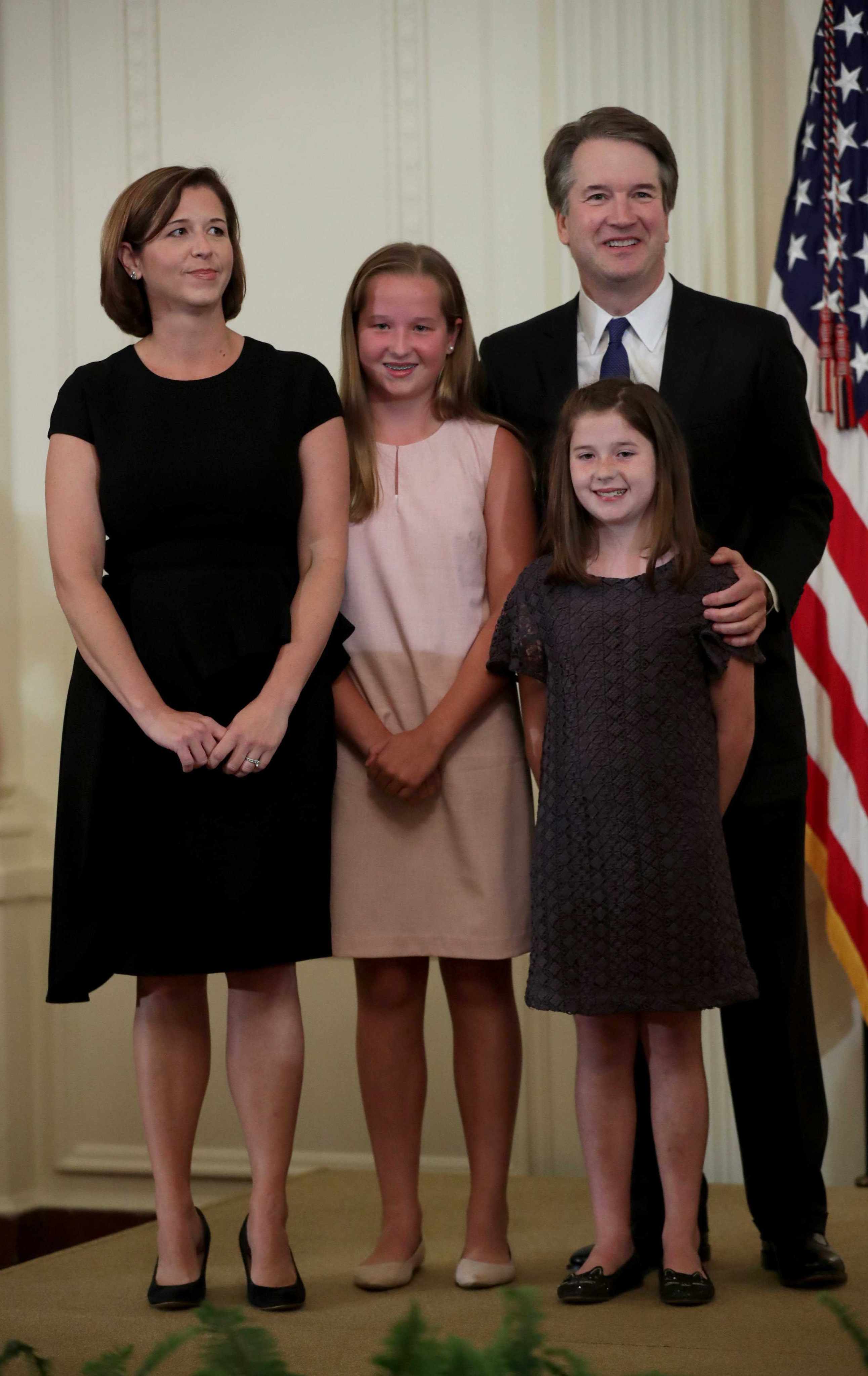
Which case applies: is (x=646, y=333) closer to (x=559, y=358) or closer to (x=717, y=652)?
(x=559, y=358)

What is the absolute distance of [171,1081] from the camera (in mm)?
2188

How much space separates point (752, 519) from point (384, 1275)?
1335 millimetres

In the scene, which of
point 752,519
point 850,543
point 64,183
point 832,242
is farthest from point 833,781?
point 64,183

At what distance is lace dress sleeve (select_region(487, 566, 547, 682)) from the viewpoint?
2199 mm

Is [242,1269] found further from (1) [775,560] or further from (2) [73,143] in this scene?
(2) [73,143]

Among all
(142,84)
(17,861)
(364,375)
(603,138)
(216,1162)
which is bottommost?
(216,1162)

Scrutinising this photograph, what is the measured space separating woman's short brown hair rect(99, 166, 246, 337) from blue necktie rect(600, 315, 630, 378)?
602 mm

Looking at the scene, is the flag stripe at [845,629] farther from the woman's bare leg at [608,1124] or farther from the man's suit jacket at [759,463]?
the woman's bare leg at [608,1124]

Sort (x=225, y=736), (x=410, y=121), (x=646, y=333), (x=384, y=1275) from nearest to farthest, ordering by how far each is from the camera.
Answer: (x=225, y=736)
(x=384, y=1275)
(x=646, y=333)
(x=410, y=121)

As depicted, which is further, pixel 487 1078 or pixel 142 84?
pixel 142 84

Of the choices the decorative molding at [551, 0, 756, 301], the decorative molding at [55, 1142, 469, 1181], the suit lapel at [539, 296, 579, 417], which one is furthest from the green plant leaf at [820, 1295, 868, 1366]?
the decorative molding at [551, 0, 756, 301]

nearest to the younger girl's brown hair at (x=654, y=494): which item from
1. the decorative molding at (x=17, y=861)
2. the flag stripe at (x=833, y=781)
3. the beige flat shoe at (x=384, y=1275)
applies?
the beige flat shoe at (x=384, y=1275)

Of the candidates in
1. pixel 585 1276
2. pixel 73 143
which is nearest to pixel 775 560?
pixel 585 1276

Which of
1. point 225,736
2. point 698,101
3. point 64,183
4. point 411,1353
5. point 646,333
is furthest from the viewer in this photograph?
point 64,183
